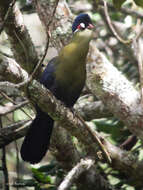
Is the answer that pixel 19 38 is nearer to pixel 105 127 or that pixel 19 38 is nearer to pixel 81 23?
pixel 81 23

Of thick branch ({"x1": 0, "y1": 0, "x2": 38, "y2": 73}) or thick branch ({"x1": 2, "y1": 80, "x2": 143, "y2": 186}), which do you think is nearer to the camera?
thick branch ({"x1": 2, "y1": 80, "x2": 143, "y2": 186})

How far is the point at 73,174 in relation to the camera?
301 cm

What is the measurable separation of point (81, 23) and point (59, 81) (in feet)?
1.81

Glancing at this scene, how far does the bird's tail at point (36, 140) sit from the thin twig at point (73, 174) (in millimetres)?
464

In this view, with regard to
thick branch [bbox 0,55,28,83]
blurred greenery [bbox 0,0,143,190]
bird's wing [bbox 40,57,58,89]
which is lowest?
blurred greenery [bbox 0,0,143,190]

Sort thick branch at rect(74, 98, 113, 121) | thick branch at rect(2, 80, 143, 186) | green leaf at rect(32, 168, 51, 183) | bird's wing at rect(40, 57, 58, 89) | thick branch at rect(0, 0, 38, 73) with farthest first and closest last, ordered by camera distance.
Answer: thick branch at rect(74, 98, 113, 121)
bird's wing at rect(40, 57, 58, 89)
green leaf at rect(32, 168, 51, 183)
thick branch at rect(0, 0, 38, 73)
thick branch at rect(2, 80, 143, 186)

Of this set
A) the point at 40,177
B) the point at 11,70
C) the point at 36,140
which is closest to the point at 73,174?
the point at 40,177

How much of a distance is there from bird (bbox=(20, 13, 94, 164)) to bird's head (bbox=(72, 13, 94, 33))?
22 millimetres

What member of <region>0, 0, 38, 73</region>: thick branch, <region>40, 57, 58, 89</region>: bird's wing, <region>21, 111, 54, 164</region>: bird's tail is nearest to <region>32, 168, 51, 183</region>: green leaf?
<region>21, 111, 54, 164</region>: bird's tail

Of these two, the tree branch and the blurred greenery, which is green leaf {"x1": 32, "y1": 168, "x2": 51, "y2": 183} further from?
the tree branch

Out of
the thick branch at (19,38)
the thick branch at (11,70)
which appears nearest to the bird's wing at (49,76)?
the thick branch at (19,38)

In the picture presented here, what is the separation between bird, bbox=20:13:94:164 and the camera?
3529 millimetres

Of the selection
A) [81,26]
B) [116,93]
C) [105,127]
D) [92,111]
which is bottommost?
[105,127]

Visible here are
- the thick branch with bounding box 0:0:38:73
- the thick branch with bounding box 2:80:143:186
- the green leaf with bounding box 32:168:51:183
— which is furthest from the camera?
the green leaf with bounding box 32:168:51:183
